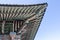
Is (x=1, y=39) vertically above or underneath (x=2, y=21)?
underneath

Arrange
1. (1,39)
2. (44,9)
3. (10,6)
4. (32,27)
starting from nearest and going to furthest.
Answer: (10,6), (44,9), (1,39), (32,27)

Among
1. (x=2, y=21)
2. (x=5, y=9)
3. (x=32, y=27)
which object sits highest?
(x=5, y=9)

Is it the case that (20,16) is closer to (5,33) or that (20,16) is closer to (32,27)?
(5,33)

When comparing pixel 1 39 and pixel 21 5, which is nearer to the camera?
pixel 21 5

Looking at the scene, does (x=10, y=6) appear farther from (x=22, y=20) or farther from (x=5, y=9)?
(x=22, y=20)

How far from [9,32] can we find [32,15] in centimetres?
274

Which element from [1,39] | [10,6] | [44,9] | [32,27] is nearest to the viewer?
[10,6]

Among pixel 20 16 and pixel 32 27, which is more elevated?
pixel 20 16

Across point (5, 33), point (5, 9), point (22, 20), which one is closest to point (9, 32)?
point (5, 33)

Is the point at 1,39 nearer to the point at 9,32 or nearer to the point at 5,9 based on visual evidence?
the point at 9,32

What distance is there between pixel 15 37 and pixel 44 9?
3.85m

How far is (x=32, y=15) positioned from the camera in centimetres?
1938

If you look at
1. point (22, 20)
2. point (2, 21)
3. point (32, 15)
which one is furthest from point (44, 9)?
point (2, 21)

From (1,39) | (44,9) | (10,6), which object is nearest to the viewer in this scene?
(10,6)
